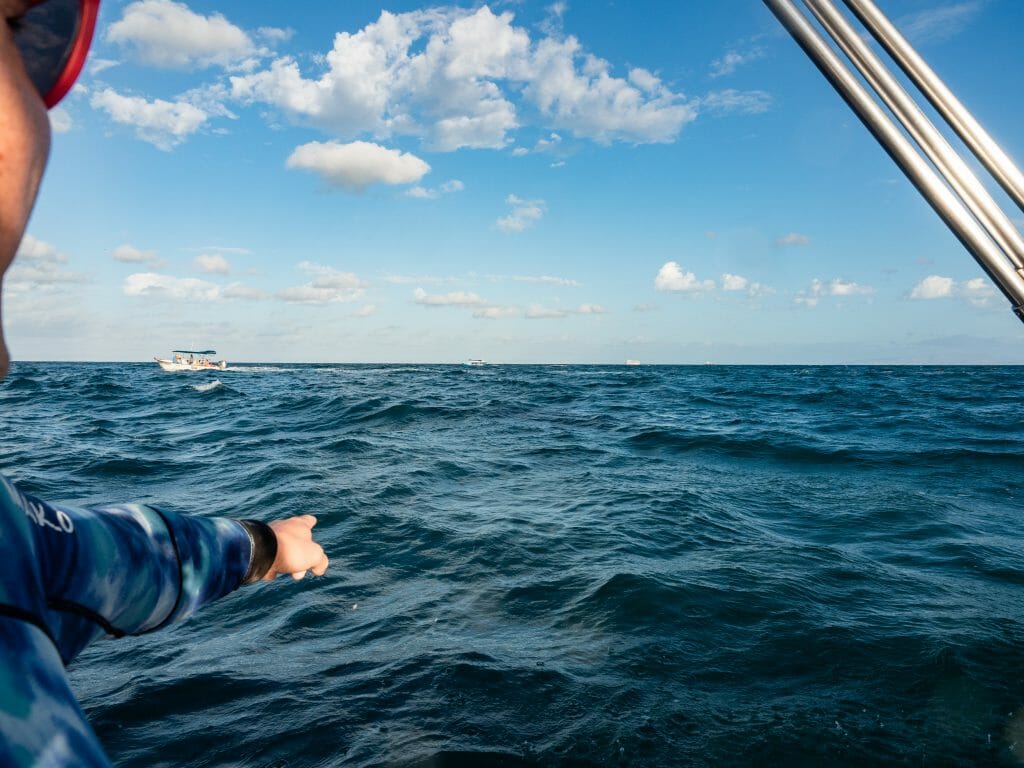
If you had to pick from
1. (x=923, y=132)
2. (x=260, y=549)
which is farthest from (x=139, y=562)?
(x=923, y=132)

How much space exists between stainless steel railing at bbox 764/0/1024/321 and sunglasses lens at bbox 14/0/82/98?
4.71 ft

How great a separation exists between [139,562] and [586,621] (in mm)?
3788

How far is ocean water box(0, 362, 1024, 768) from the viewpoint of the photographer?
2.93m

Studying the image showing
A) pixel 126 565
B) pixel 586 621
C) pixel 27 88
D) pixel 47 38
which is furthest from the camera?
pixel 586 621

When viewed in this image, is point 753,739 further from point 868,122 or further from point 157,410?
point 157,410

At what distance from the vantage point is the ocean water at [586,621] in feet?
9.61

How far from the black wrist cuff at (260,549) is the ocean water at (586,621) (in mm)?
1791

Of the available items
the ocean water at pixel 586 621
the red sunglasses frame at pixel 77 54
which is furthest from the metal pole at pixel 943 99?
the ocean water at pixel 586 621

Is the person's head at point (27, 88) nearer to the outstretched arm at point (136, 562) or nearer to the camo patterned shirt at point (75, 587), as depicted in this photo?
the camo patterned shirt at point (75, 587)

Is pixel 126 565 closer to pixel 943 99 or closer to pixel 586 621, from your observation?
pixel 943 99

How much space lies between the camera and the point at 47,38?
2.62ft

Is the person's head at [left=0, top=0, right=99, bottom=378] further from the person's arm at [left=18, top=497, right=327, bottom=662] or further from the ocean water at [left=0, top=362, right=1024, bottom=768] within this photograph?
the ocean water at [left=0, top=362, right=1024, bottom=768]

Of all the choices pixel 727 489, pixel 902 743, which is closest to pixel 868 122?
pixel 902 743

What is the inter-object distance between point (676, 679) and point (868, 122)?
331 cm
